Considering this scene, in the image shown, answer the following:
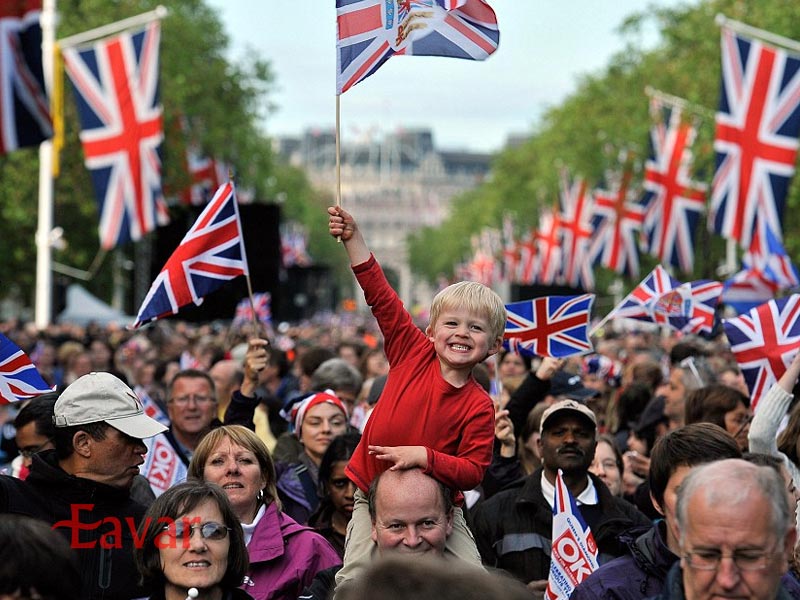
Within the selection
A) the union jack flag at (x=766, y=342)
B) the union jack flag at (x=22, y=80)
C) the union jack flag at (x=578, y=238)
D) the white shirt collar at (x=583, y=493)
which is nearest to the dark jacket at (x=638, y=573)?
the white shirt collar at (x=583, y=493)

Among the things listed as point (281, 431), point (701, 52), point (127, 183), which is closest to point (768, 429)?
point (281, 431)

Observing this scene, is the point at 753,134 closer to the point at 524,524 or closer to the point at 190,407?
the point at 190,407

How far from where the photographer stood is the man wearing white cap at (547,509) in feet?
21.3

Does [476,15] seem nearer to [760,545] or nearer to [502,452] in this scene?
[502,452]

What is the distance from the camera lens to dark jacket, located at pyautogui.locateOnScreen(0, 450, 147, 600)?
16.7 feet

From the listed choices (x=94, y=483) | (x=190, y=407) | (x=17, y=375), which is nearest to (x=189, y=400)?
(x=190, y=407)

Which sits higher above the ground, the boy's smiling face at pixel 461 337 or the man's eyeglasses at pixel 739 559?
the boy's smiling face at pixel 461 337

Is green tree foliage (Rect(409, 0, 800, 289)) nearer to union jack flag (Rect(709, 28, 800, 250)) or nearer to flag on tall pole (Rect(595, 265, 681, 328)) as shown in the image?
union jack flag (Rect(709, 28, 800, 250))

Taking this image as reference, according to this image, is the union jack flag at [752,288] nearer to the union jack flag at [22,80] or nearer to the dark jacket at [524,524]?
the union jack flag at [22,80]

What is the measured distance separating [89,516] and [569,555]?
66.1 inches

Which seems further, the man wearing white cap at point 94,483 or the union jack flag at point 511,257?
the union jack flag at point 511,257

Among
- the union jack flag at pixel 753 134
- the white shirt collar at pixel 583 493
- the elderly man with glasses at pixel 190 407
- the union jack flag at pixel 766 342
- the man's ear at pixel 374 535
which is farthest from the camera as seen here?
the union jack flag at pixel 753 134

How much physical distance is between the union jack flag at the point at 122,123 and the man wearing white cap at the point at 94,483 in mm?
17851

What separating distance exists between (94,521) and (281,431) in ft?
17.7
